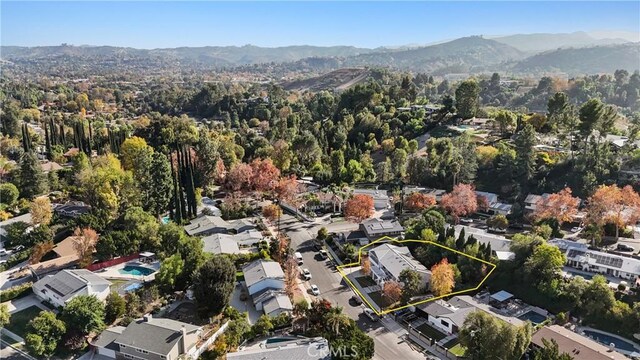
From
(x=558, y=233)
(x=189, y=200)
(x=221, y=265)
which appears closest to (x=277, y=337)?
(x=221, y=265)

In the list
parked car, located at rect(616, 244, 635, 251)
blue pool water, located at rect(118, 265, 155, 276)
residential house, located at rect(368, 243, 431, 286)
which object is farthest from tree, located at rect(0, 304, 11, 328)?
parked car, located at rect(616, 244, 635, 251)

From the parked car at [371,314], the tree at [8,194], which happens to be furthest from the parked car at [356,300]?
the tree at [8,194]

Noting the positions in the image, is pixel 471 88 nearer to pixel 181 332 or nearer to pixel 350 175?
pixel 350 175

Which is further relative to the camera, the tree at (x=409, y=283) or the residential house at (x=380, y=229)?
the residential house at (x=380, y=229)

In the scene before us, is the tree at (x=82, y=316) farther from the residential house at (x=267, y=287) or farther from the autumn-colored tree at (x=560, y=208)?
the autumn-colored tree at (x=560, y=208)

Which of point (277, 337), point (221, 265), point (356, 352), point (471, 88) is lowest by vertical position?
point (277, 337)

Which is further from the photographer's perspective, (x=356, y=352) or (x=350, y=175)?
(x=350, y=175)
